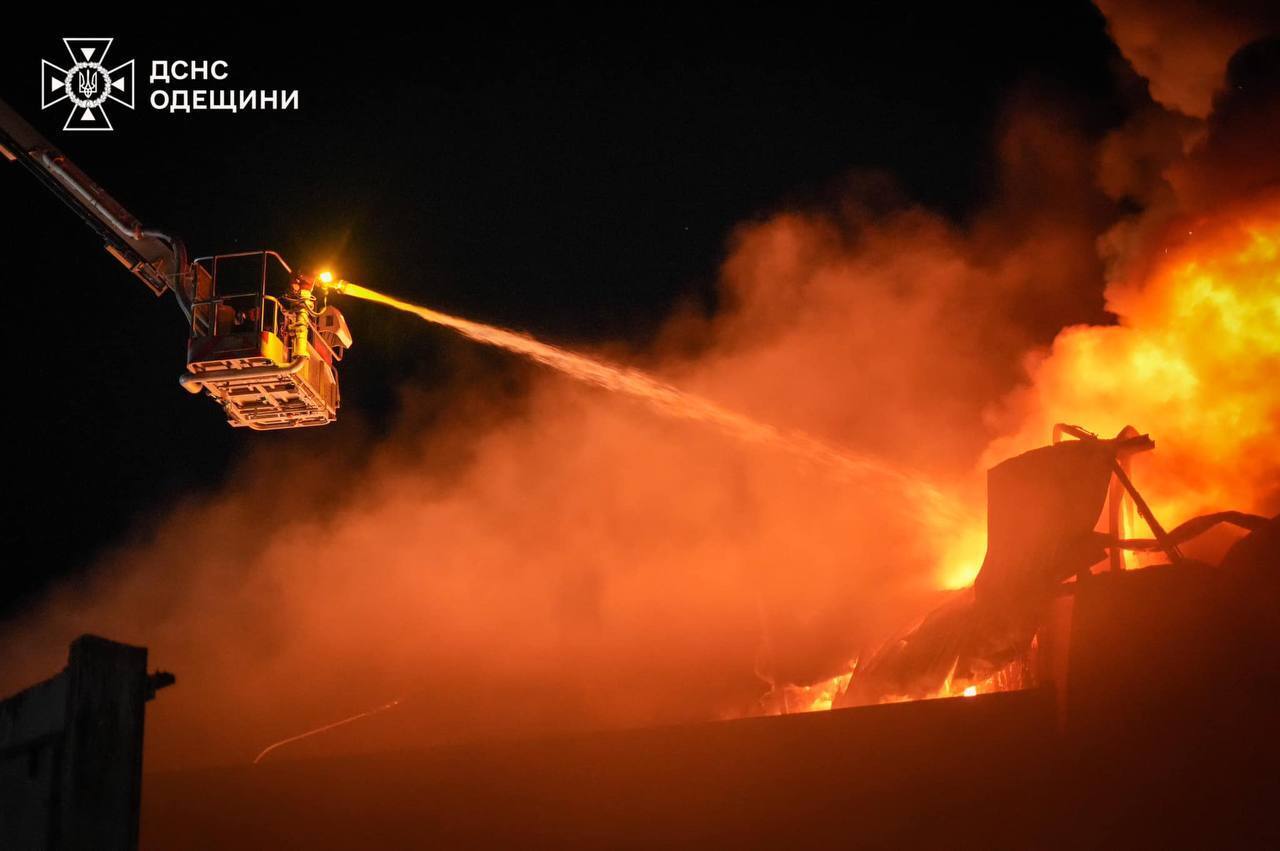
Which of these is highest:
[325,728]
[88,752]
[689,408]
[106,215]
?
[689,408]

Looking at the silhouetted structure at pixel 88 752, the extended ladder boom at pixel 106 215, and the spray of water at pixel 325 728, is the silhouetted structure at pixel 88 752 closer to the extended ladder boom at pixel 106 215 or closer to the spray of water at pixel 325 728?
the extended ladder boom at pixel 106 215

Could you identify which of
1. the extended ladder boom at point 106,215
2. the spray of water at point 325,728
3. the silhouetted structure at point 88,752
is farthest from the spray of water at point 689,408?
the silhouetted structure at point 88,752

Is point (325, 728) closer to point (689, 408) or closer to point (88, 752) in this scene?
point (689, 408)

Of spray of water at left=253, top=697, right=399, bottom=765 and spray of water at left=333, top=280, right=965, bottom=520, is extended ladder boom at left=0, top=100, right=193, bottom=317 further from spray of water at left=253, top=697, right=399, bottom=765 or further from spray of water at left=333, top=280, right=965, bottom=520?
spray of water at left=253, top=697, right=399, bottom=765

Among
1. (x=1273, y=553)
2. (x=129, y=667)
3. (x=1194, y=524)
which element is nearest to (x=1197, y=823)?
(x=1273, y=553)

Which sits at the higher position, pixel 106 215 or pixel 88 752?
pixel 106 215

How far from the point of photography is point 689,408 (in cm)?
1538

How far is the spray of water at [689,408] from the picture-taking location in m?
13.9

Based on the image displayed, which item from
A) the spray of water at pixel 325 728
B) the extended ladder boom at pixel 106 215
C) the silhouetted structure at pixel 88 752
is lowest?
the silhouetted structure at pixel 88 752

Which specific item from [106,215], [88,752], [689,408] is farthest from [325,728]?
[88,752]

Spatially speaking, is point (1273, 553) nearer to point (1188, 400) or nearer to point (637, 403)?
point (1188, 400)

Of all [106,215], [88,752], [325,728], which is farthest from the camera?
[325,728]

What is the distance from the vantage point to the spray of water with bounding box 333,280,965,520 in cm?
1386

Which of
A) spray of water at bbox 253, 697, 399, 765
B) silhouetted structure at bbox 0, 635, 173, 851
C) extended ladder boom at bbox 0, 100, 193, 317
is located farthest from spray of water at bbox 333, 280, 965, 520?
silhouetted structure at bbox 0, 635, 173, 851
